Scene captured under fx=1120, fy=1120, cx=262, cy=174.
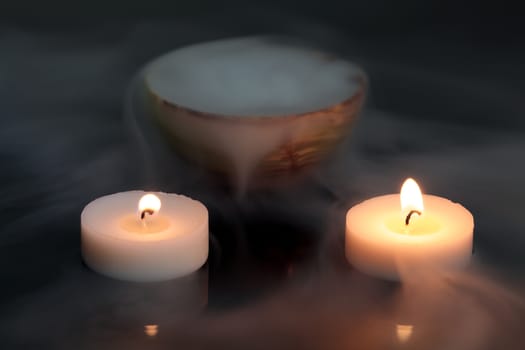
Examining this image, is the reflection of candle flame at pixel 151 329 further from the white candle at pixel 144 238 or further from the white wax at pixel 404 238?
the white wax at pixel 404 238

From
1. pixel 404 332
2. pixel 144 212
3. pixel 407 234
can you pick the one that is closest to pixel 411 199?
pixel 407 234

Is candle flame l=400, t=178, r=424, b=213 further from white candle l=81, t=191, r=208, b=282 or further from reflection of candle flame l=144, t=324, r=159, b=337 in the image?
reflection of candle flame l=144, t=324, r=159, b=337

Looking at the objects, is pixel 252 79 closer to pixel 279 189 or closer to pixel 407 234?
pixel 279 189

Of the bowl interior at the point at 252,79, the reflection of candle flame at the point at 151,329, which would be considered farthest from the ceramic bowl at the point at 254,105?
the reflection of candle flame at the point at 151,329

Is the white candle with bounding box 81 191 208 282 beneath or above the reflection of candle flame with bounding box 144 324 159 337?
above

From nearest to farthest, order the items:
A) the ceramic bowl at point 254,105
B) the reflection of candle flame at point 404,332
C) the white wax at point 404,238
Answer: the reflection of candle flame at point 404,332
the white wax at point 404,238
the ceramic bowl at point 254,105

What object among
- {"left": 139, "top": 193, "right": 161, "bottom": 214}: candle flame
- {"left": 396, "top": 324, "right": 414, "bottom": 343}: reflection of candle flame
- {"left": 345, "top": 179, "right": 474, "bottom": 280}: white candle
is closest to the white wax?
{"left": 345, "top": 179, "right": 474, "bottom": 280}: white candle
